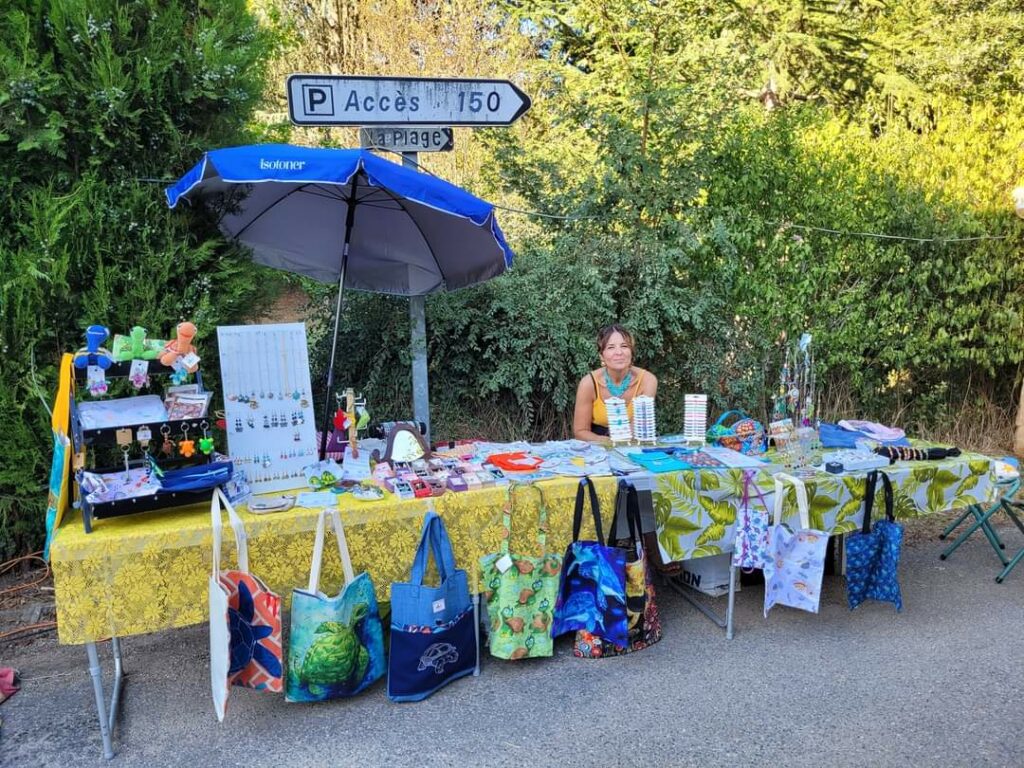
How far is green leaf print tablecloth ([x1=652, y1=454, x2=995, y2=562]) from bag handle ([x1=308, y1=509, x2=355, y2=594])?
1.32 metres

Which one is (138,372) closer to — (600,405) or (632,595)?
(632,595)

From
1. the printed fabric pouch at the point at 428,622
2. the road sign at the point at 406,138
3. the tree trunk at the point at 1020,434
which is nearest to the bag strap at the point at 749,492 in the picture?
the printed fabric pouch at the point at 428,622

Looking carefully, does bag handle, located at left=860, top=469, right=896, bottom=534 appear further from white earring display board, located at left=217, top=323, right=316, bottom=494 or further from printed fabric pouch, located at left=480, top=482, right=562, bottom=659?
white earring display board, located at left=217, top=323, right=316, bottom=494

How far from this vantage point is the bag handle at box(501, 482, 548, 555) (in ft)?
9.82

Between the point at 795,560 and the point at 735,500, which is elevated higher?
the point at 735,500

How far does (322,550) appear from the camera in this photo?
2.73 meters

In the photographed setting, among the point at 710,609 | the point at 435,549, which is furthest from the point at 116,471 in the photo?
the point at 710,609

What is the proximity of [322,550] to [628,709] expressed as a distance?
132 centimetres

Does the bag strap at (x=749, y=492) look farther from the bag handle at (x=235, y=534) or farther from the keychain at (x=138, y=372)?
the keychain at (x=138, y=372)

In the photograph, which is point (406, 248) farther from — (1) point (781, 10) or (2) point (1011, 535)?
(1) point (781, 10)

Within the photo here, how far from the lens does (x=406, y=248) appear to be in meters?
4.30

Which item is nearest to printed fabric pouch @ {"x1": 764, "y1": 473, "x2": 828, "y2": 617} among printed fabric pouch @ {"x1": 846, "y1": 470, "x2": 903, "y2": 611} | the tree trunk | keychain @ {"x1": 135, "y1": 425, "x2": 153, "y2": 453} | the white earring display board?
printed fabric pouch @ {"x1": 846, "y1": 470, "x2": 903, "y2": 611}

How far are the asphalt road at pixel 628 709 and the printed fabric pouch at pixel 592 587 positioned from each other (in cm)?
16

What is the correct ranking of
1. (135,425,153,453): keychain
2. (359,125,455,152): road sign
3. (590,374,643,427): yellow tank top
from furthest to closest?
(590,374,643,427): yellow tank top
(359,125,455,152): road sign
(135,425,153,453): keychain
